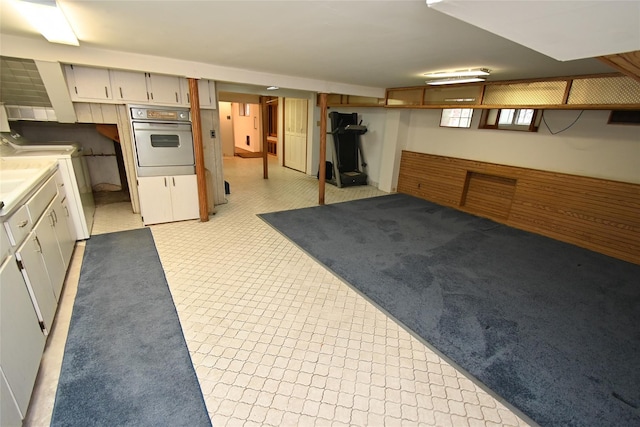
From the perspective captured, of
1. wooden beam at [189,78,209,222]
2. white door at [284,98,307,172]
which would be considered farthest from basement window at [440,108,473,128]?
wooden beam at [189,78,209,222]

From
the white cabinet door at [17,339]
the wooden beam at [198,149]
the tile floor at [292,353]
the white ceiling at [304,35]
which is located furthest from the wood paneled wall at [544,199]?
the white cabinet door at [17,339]

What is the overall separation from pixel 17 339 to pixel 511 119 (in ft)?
20.3

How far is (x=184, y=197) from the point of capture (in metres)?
4.22

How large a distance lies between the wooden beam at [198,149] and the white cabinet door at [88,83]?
99 centimetres

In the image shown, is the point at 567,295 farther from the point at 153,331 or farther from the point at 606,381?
the point at 153,331

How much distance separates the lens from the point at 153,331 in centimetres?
211

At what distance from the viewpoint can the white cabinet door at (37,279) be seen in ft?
5.77

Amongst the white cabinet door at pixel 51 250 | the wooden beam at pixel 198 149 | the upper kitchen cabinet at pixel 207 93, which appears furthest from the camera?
the upper kitchen cabinet at pixel 207 93

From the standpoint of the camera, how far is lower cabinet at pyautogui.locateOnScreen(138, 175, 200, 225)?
156 inches

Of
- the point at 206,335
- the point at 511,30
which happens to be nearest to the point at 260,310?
the point at 206,335

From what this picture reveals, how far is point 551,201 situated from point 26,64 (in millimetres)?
6995

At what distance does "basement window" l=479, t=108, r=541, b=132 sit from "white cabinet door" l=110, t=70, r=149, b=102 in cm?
544

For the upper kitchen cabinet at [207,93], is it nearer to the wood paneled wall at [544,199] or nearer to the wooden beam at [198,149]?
the wooden beam at [198,149]

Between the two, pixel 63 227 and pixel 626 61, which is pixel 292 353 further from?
pixel 63 227
